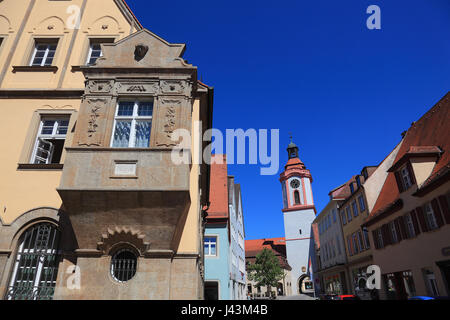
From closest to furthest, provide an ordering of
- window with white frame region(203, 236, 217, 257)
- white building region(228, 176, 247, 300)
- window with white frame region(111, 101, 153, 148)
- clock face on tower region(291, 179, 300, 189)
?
window with white frame region(111, 101, 153, 148) < window with white frame region(203, 236, 217, 257) < white building region(228, 176, 247, 300) < clock face on tower region(291, 179, 300, 189)

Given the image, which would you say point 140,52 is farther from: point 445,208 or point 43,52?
point 445,208

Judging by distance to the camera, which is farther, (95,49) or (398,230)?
(398,230)

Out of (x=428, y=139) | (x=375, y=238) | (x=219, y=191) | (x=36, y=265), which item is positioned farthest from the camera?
(x=219, y=191)

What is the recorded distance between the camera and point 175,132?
8.34 m

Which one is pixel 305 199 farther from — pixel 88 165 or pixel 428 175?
pixel 88 165

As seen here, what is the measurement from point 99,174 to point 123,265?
8.30ft

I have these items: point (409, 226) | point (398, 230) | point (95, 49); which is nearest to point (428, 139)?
point (409, 226)

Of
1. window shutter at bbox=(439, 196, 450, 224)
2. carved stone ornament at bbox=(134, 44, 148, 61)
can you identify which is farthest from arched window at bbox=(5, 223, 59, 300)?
window shutter at bbox=(439, 196, 450, 224)

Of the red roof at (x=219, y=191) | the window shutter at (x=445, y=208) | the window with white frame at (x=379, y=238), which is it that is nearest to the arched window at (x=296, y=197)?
the red roof at (x=219, y=191)

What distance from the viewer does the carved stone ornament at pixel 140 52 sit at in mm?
9523

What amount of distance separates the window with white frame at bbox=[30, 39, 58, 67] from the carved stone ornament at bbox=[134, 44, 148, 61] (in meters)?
4.33

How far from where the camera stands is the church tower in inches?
2448

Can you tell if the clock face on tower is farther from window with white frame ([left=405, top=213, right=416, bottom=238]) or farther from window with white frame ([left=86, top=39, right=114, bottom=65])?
window with white frame ([left=86, top=39, right=114, bottom=65])

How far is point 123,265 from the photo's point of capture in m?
7.82
